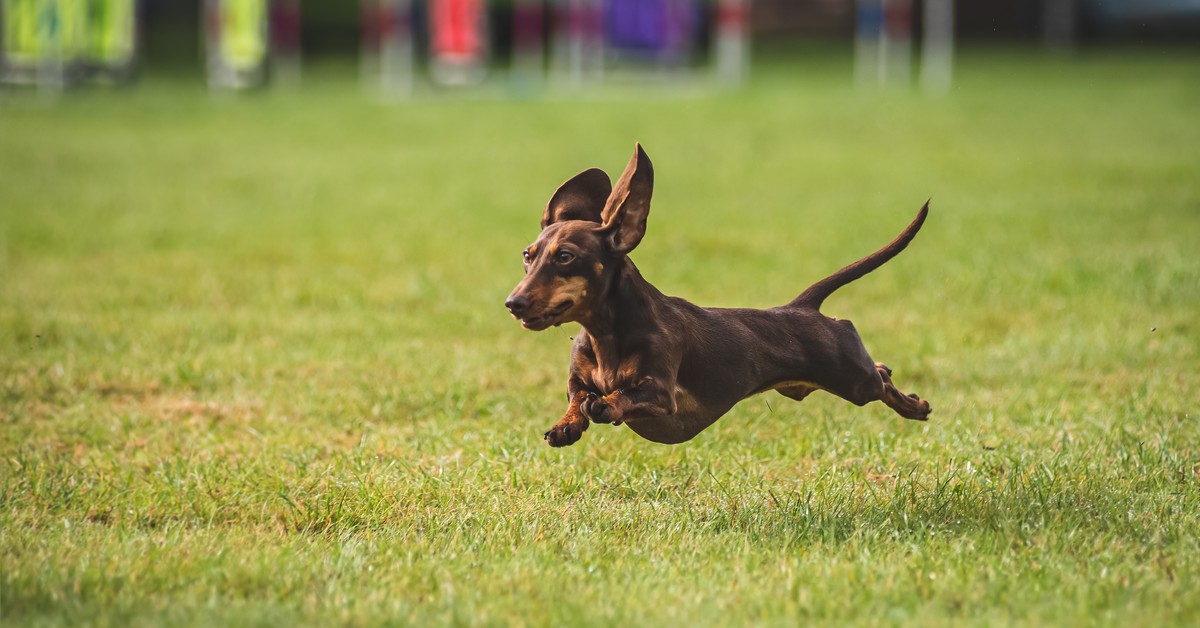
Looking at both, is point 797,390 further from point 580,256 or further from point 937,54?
point 937,54

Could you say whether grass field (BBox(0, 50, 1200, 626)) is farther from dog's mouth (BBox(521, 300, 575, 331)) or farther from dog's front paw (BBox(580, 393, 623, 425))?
dog's mouth (BBox(521, 300, 575, 331))

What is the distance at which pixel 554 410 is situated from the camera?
19.1ft

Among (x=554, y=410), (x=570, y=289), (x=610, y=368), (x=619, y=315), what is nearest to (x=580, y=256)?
(x=570, y=289)

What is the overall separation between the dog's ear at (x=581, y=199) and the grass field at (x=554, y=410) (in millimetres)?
876

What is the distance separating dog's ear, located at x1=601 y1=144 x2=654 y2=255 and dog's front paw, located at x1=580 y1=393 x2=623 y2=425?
1.33ft

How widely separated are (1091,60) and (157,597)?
24720 mm

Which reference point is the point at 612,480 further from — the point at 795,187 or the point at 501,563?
the point at 795,187

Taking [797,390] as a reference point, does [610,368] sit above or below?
above

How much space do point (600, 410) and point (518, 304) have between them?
1.05 feet

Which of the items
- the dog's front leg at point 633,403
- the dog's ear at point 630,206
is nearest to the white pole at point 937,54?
the dog's ear at point 630,206

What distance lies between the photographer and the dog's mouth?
363 centimetres

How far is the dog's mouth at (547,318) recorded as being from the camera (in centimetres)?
363

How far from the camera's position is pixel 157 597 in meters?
3.58

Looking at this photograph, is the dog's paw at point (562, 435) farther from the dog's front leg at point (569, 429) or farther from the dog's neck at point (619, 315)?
the dog's neck at point (619, 315)
